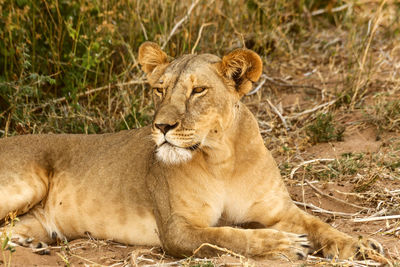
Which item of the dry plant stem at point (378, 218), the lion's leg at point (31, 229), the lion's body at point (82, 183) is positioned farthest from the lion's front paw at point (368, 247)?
the lion's leg at point (31, 229)

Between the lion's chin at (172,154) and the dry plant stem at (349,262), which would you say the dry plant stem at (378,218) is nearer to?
the dry plant stem at (349,262)

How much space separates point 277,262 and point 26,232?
6.06 ft

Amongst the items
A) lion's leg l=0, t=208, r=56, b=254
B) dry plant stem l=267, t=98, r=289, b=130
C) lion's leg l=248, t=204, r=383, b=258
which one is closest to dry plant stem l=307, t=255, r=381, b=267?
lion's leg l=248, t=204, r=383, b=258

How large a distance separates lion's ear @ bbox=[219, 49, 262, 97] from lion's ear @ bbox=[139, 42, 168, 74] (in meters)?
0.48

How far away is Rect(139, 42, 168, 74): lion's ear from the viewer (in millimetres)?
3946

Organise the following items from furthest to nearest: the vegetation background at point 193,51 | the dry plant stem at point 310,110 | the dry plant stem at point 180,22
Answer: the dry plant stem at point 180,22 < the dry plant stem at point 310,110 < the vegetation background at point 193,51

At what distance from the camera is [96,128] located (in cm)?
571

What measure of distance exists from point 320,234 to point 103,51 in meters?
3.20

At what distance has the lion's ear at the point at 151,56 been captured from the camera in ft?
12.9

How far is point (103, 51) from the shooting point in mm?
6094

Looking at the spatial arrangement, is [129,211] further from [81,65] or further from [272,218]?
[81,65]

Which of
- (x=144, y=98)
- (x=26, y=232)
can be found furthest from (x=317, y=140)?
(x=26, y=232)

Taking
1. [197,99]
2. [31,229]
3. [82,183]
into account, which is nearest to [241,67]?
[197,99]

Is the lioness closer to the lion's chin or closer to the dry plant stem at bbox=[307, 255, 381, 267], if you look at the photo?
the lion's chin
